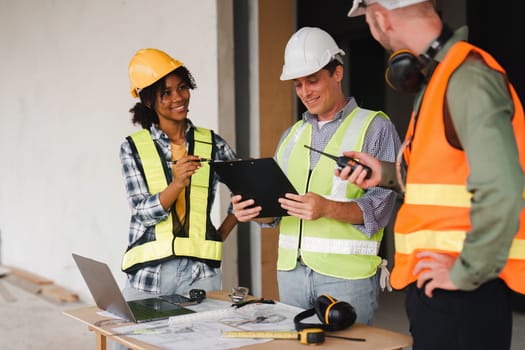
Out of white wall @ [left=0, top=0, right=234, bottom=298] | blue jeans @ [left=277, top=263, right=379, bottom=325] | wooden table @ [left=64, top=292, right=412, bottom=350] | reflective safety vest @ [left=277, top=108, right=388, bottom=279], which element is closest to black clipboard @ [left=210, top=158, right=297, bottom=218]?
reflective safety vest @ [left=277, top=108, right=388, bottom=279]

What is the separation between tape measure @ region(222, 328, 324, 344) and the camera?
6.93 ft

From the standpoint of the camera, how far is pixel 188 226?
9.70 feet

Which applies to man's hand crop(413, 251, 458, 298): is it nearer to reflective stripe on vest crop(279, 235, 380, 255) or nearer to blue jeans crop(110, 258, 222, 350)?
reflective stripe on vest crop(279, 235, 380, 255)

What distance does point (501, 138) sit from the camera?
159 centimetres

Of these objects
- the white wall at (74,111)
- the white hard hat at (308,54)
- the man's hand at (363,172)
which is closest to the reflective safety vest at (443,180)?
the man's hand at (363,172)

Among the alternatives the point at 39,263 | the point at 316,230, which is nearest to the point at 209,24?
the point at 316,230

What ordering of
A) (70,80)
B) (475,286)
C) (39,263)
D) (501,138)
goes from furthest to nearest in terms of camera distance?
1. (39,263)
2. (70,80)
3. (475,286)
4. (501,138)

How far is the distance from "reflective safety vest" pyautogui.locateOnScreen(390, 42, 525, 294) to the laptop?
1021 mm

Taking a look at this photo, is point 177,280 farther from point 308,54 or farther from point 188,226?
point 308,54

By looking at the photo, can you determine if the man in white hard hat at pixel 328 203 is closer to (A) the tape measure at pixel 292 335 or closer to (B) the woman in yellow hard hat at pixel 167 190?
(B) the woman in yellow hard hat at pixel 167 190

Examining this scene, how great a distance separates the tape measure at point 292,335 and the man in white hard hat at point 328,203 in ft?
1.66

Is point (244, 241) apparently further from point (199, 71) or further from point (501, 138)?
point (501, 138)

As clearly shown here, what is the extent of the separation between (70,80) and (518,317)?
4.47 meters

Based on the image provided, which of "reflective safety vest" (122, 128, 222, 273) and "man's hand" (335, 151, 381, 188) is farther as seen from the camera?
"reflective safety vest" (122, 128, 222, 273)
